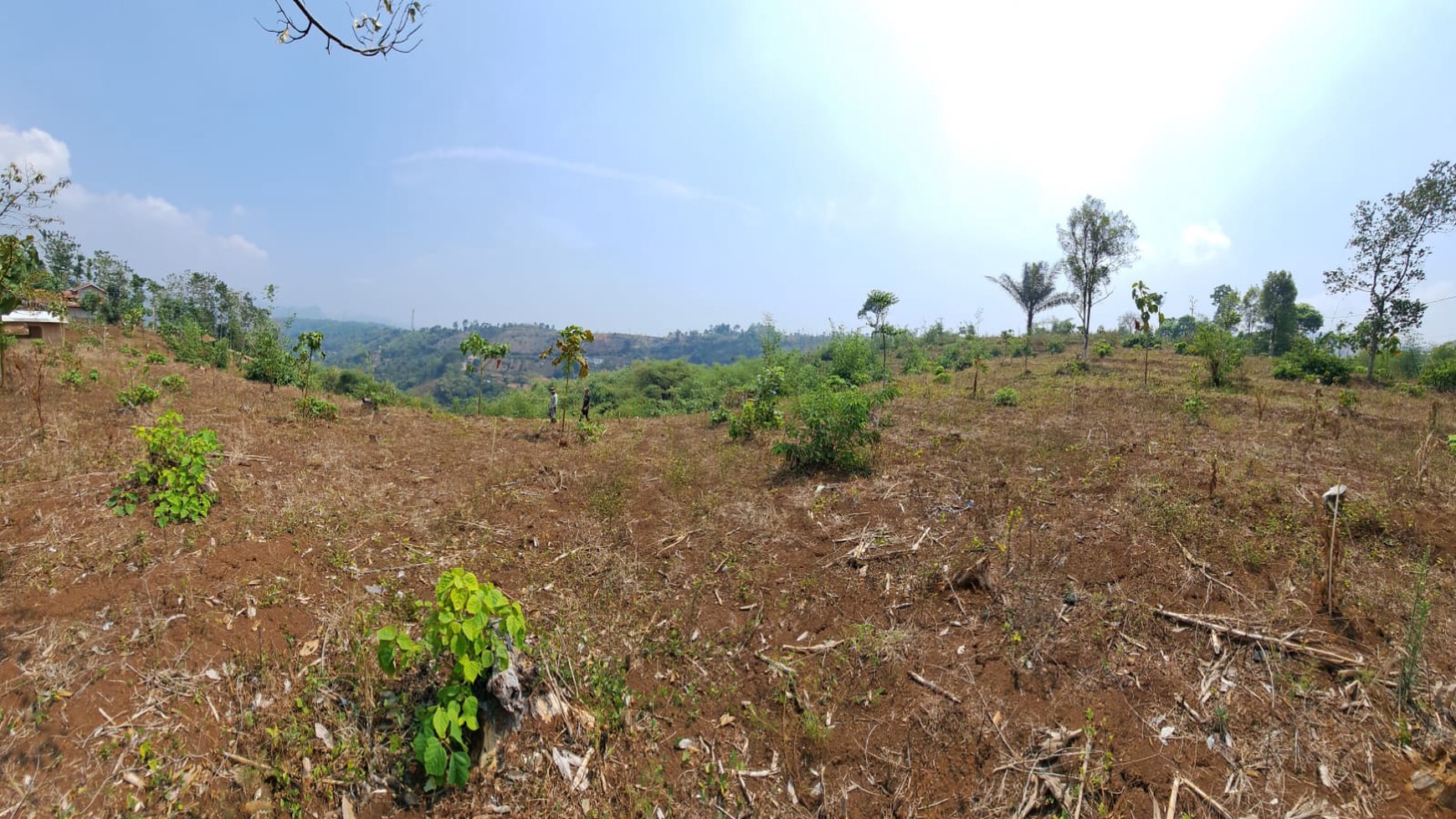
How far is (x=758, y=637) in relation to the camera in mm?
4172

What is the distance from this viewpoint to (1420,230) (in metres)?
15.6

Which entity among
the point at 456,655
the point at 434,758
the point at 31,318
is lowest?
the point at 434,758

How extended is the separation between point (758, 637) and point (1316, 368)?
21290mm

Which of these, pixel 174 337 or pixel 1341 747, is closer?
pixel 1341 747

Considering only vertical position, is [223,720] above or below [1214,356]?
below

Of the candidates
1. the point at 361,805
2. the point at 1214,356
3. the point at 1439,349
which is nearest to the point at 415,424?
the point at 361,805

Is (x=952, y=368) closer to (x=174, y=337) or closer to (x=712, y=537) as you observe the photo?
(x=712, y=537)

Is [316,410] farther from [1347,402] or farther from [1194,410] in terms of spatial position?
[1347,402]

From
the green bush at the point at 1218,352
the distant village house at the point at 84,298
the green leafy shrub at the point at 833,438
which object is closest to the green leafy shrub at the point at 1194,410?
the green bush at the point at 1218,352

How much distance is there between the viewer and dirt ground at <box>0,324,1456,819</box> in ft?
9.39

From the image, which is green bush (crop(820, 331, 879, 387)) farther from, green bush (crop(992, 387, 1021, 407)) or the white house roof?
the white house roof

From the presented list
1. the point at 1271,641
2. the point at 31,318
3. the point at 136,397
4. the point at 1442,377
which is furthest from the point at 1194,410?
the point at 31,318

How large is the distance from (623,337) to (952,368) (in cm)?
11650

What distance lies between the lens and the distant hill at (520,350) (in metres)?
85.0
